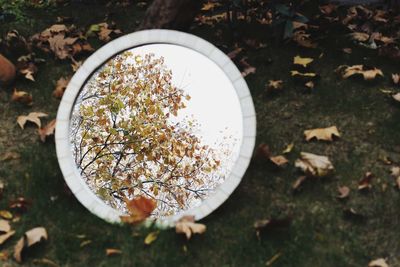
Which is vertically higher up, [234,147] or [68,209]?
[234,147]

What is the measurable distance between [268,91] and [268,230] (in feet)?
4.13

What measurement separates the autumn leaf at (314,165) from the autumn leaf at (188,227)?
0.71 metres

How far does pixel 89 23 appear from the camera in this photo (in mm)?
5332

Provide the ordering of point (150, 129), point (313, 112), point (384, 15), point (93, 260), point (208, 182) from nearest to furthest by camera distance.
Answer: point (93, 260)
point (208, 182)
point (150, 129)
point (313, 112)
point (384, 15)

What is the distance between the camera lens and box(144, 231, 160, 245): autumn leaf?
3.15 metres

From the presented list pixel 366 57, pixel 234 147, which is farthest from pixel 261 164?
pixel 366 57

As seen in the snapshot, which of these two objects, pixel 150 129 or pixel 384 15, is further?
pixel 384 15

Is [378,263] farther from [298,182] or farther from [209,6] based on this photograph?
[209,6]

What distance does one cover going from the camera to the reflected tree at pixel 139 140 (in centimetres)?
339

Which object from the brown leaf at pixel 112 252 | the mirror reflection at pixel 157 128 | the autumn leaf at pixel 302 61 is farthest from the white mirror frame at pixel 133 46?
the autumn leaf at pixel 302 61

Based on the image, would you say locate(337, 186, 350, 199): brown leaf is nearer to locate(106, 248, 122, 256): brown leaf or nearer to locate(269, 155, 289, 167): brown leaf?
locate(269, 155, 289, 167): brown leaf

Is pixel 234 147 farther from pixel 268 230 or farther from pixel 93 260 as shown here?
pixel 93 260

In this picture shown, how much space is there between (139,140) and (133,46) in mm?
581

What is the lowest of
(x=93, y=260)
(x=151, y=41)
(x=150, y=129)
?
(x=93, y=260)
